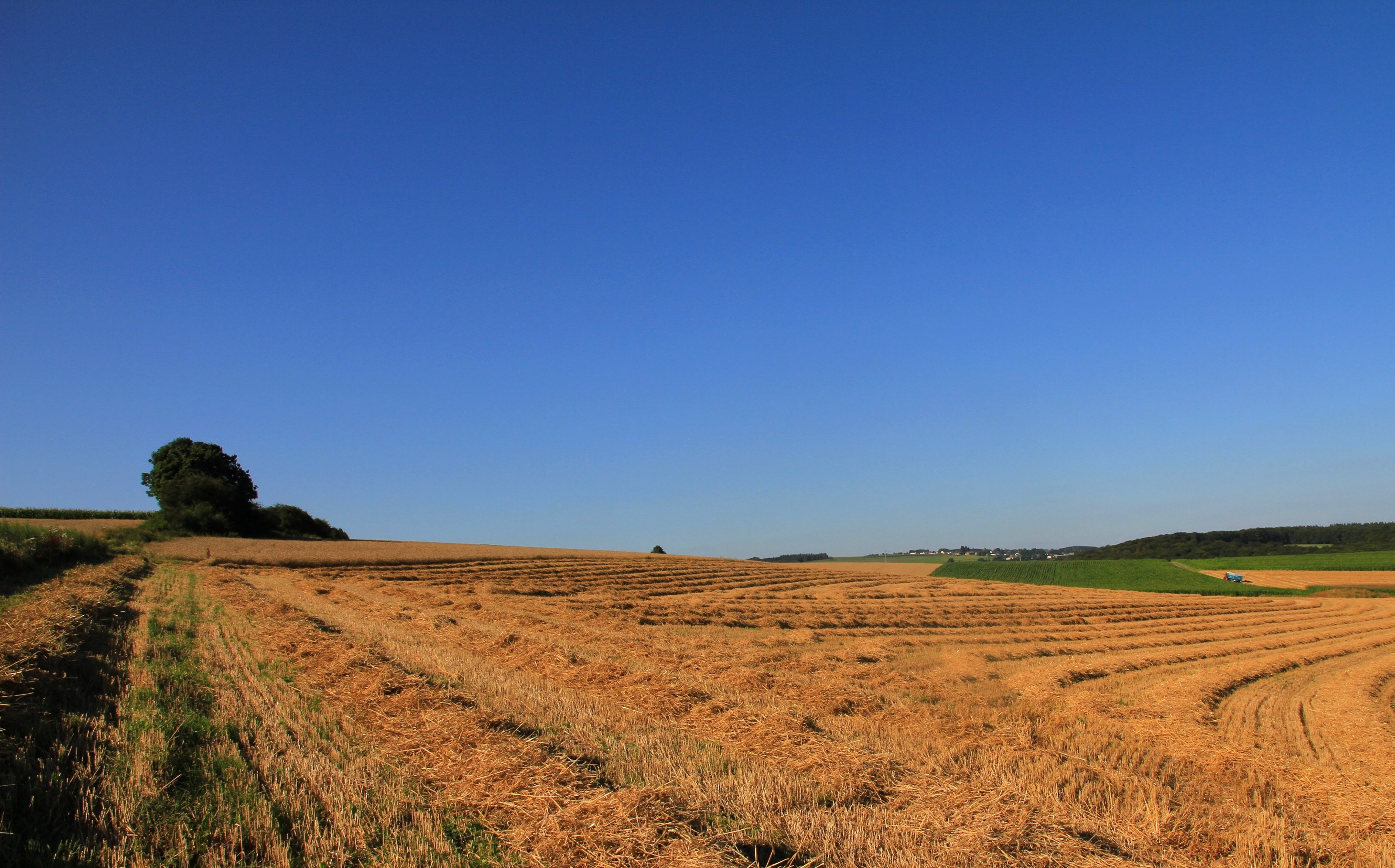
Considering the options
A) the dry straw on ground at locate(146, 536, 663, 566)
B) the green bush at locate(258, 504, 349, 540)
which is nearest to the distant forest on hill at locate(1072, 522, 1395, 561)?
the dry straw on ground at locate(146, 536, 663, 566)

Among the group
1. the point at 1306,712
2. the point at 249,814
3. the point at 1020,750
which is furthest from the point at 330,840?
the point at 1306,712

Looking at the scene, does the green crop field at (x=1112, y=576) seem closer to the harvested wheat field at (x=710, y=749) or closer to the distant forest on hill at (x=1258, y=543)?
the distant forest on hill at (x=1258, y=543)

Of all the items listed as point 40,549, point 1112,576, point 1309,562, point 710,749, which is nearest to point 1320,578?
point 1112,576

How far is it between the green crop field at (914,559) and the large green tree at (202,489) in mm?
72283

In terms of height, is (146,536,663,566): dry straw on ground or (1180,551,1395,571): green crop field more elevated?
(146,536,663,566): dry straw on ground

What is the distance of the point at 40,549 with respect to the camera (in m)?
24.1

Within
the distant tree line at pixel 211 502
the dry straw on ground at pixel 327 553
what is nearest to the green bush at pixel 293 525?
the distant tree line at pixel 211 502

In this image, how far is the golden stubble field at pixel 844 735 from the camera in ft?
16.8

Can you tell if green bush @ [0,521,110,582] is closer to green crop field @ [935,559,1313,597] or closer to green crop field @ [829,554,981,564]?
green crop field @ [935,559,1313,597]

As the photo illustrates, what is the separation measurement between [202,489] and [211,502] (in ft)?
3.99

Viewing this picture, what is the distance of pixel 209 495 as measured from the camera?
56.6m

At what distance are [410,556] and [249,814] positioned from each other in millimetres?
41157

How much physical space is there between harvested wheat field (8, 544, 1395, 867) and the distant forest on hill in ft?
272

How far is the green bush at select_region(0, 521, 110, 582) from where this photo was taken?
21078 millimetres
